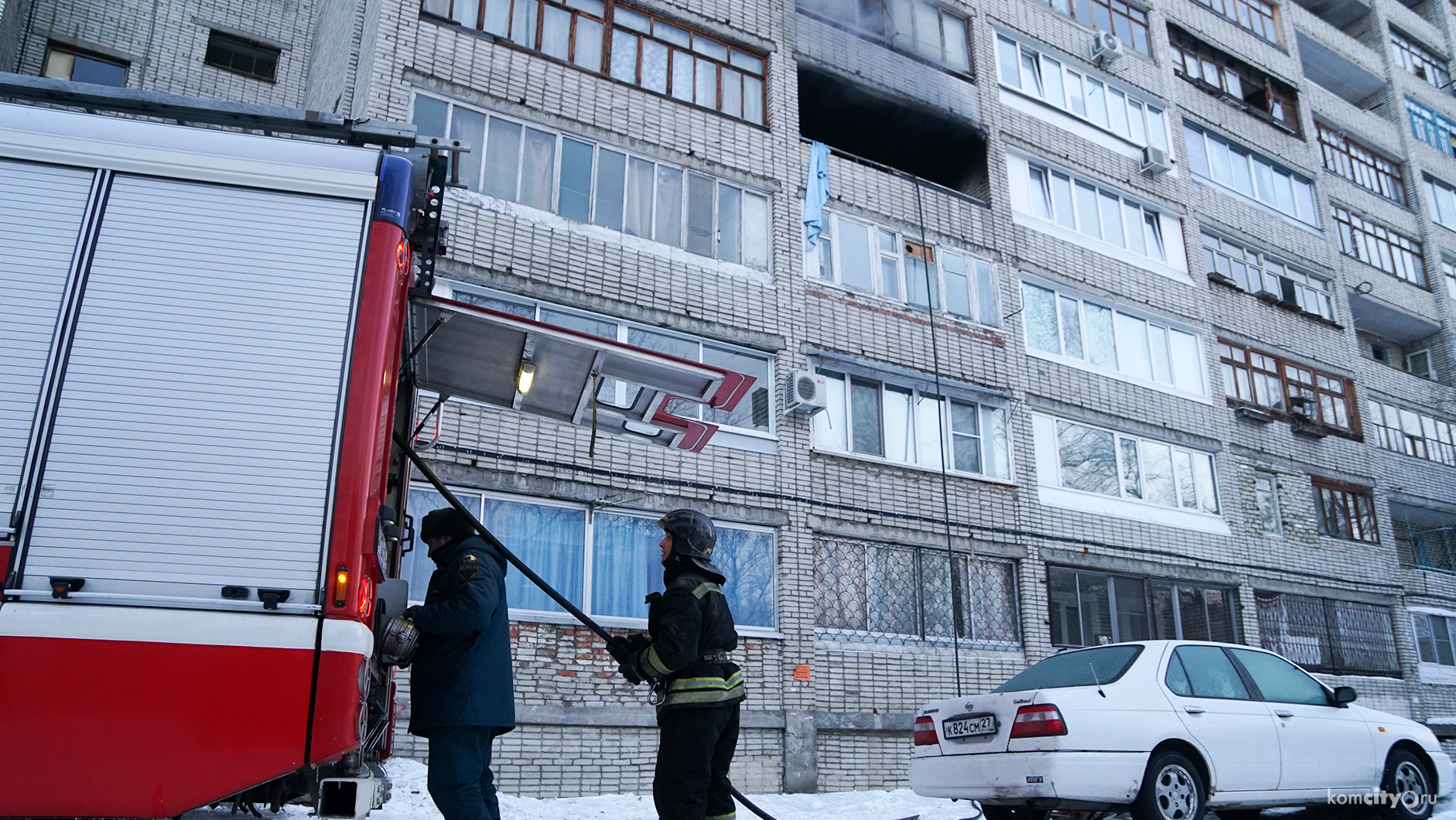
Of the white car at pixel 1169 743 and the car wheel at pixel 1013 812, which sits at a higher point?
the white car at pixel 1169 743

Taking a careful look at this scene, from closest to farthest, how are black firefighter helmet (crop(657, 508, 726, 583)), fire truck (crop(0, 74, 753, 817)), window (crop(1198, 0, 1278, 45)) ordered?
1. fire truck (crop(0, 74, 753, 817))
2. black firefighter helmet (crop(657, 508, 726, 583))
3. window (crop(1198, 0, 1278, 45))

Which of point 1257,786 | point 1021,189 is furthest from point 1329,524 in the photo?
point 1257,786

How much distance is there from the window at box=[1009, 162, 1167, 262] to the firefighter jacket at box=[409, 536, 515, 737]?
1464 centimetres

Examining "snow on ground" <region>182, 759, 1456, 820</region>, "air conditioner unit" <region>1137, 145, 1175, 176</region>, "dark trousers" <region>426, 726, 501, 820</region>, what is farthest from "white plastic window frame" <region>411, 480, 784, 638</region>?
"air conditioner unit" <region>1137, 145, 1175, 176</region>

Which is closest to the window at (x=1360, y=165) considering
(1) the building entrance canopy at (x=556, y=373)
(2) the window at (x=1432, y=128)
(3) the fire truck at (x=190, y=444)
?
(2) the window at (x=1432, y=128)

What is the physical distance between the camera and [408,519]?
6.13 meters

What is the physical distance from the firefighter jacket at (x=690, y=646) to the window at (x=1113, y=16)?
17.5 meters

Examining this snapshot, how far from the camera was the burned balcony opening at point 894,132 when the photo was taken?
1641 centimetres

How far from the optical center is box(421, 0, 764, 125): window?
43.1 feet

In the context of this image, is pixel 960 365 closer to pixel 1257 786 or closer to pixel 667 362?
pixel 1257 786

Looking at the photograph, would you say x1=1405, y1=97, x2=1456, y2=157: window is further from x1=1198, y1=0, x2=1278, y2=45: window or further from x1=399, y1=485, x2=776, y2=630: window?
x1=399, y1=485, x2=776, y2=630: window

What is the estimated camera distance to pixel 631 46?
1406cm

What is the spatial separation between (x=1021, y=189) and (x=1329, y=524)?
8887mm

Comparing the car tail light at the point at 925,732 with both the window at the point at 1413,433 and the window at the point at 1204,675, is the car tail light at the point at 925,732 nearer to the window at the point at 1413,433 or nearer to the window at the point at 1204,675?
the window at the point at 1204,675
